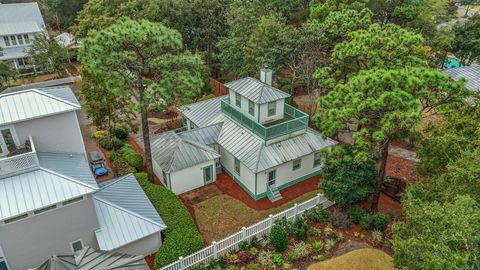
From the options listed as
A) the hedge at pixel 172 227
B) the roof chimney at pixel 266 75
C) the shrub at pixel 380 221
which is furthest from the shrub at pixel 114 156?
the shrub at pixel 380 221

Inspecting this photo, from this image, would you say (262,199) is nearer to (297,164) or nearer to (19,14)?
(297,164)

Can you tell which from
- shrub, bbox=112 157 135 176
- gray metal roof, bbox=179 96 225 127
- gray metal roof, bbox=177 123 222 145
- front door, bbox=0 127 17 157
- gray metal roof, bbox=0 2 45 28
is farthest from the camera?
gray metal roof, bbox=0 2 45 28

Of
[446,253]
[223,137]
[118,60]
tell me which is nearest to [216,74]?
[223,137]

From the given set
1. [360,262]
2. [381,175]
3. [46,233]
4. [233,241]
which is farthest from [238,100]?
[46,233]

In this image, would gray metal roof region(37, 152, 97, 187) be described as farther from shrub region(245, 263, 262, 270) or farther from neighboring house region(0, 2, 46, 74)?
neighboring house region(0, 2, 46, 74)

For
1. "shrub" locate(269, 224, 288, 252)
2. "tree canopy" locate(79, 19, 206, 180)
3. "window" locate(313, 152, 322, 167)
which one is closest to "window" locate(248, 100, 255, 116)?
"tree canopy" locate(79, 19, 206, 180)

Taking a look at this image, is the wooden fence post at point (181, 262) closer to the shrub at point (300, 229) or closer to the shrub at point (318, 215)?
the shrub at point (300, 229)
